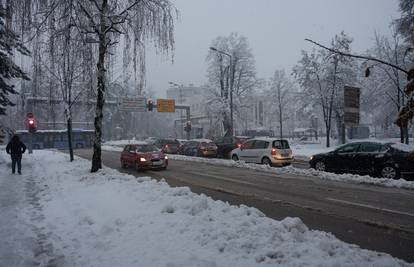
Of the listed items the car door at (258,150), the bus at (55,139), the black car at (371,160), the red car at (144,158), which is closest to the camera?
the black car at (371,160)

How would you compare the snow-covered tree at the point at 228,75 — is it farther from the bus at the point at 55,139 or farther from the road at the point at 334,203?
the road at the point at 334,203

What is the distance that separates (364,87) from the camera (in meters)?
54.1

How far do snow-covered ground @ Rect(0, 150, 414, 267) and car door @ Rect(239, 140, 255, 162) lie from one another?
1363cm

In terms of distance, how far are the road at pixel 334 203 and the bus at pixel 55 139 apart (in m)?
44.3

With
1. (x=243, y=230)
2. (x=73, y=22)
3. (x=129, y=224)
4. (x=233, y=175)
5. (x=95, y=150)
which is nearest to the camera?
(x=243, y=230)

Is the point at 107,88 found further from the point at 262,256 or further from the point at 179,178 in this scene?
the point at 262,256

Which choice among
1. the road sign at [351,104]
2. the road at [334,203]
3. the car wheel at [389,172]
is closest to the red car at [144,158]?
the road at [334,203]

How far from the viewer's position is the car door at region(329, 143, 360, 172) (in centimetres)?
1733

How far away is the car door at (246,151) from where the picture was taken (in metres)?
23.8

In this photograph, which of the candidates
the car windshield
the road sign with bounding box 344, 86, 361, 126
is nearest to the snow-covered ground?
the car windshield

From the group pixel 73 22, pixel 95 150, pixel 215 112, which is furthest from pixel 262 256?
pixel 215 112

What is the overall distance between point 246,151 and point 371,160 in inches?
345

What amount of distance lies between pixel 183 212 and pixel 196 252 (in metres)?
2.36

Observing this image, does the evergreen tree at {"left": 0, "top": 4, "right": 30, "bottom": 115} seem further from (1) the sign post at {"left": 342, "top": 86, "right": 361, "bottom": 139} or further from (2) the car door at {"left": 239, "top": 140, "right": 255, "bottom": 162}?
(1) the sign post at {"left": 342, "top": 86, "right": 361, "bottom": 139}
